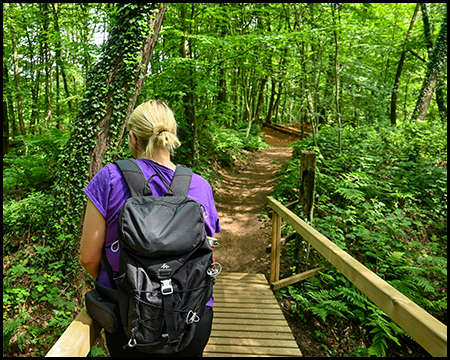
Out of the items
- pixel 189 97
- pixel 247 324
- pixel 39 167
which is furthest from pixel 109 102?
pixel 189 97

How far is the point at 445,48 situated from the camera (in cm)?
965

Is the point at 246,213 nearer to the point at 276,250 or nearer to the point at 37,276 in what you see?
the point at 276,250

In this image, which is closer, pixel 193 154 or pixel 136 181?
pixel 136 181

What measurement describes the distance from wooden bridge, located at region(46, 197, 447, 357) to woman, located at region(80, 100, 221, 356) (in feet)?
1.04

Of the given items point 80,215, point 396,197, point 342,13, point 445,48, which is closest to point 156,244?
point 80,215

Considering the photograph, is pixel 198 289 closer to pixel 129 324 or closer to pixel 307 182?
pixel 129 324

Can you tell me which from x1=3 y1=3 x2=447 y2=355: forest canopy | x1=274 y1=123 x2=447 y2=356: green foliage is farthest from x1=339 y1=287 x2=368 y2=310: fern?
x1=3 y1=3 x2=447 y2=355: forest canopy

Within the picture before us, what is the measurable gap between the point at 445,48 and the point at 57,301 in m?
13.1

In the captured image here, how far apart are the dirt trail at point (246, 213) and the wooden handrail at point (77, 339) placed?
4223mm

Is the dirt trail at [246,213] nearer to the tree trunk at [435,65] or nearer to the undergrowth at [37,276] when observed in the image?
the undergrowth at [37,276]

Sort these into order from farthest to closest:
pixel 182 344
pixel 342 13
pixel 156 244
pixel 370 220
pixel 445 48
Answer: pixel 445 48 < pixel 342 13 < pixel 370 220 < pixel 182 344 < pixel 156 244

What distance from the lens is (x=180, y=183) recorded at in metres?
1.71

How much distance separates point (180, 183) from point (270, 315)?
2.77 metres

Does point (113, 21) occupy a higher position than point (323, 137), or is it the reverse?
point (113, 21)
